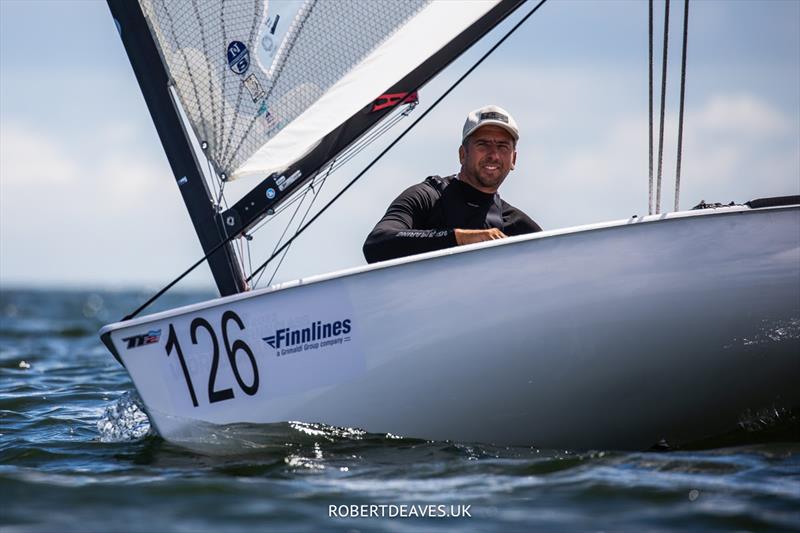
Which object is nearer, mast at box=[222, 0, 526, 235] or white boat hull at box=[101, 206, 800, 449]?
white boat hull at box=[101, 206, 800, 449]

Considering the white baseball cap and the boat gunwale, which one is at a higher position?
the white baseball cap

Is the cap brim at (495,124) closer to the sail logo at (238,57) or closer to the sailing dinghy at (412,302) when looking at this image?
the sailing dinghy at (412,302)

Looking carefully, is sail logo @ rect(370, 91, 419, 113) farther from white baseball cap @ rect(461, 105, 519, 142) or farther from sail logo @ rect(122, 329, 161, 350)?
sail logo @ rect(122, 329, 161, 350)

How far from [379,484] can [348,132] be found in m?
1.37

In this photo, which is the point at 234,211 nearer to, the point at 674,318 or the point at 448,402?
the point at 448,402

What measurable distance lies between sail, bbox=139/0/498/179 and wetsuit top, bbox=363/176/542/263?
1.51 feet

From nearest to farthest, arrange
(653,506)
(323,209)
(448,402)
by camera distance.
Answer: (653,506) → (448,402) → (323,209)

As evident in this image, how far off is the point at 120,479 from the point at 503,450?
1.35 m

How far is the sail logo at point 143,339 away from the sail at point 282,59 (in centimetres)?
74

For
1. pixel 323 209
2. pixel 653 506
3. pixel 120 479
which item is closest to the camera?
pixel 653 506

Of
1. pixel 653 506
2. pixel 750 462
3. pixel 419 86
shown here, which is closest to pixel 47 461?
pixel 419 86

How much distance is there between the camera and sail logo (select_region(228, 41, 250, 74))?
3.89 meters

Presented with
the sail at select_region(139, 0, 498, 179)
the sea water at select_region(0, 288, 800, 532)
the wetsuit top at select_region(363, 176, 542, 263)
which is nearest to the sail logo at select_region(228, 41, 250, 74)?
the sail at select_region(139, 0, 498, 179)

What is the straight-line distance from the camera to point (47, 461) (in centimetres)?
385
